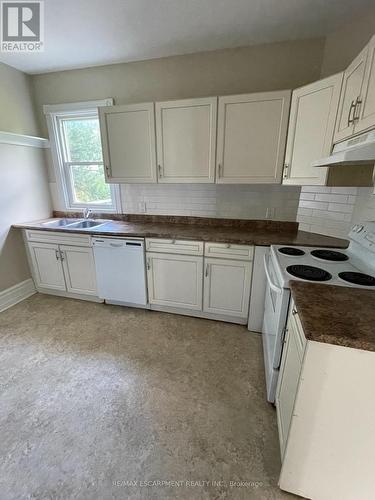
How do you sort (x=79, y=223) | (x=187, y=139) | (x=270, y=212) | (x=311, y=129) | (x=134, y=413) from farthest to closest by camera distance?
(x=79, y=223) → (x=270, y=212) → (x=187, y=139) → (x=311, y=129) → (x=134, y=413)

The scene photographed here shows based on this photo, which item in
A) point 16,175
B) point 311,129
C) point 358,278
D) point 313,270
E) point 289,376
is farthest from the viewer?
point 16,175

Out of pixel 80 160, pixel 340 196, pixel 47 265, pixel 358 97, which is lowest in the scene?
pixel 47 265

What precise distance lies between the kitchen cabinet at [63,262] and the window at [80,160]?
705mm

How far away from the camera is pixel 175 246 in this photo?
2.31m

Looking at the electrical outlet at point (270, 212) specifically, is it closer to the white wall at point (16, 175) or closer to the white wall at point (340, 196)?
the white wall at point (340, 196)

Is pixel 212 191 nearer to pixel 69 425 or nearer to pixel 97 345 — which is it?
pixel 97 345

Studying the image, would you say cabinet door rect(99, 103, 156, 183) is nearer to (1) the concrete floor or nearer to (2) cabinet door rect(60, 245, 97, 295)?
(2) cabinet door rect(60, 245, 97, 295)

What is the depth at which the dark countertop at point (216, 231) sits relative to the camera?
2.10 meters

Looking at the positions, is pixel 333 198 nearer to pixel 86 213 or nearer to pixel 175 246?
pixel 175 246

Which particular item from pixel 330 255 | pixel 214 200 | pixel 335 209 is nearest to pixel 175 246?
pixel 214 200

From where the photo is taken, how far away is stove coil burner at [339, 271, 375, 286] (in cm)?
127

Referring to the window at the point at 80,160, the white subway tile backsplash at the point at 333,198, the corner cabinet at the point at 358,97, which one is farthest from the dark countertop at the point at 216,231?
the corner cabinet at the point at 358,97

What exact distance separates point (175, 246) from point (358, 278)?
1.49 m

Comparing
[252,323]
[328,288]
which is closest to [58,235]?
[252,323]
